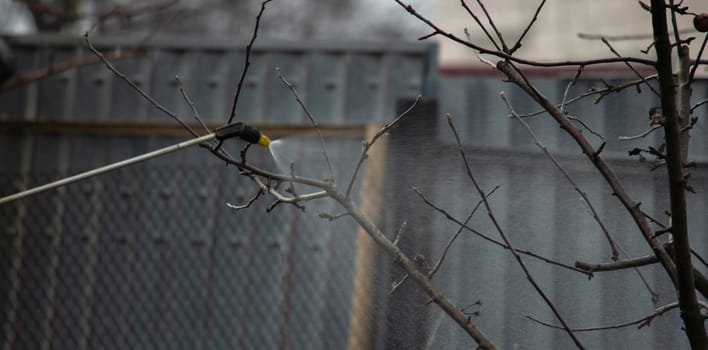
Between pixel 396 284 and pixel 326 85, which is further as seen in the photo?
pixel 326 85

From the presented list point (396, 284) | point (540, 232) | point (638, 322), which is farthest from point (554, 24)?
point (638, 322)

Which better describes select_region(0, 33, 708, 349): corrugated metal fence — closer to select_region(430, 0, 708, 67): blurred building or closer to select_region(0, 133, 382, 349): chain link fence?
select_region(0, 133, 382, 349): chain link fence

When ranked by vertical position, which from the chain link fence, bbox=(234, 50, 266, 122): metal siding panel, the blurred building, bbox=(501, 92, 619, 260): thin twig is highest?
the blurred building

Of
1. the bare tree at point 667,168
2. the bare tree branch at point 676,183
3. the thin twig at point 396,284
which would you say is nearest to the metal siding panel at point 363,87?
the bare tree at point 667,168

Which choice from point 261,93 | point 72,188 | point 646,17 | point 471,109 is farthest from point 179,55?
point 646,17

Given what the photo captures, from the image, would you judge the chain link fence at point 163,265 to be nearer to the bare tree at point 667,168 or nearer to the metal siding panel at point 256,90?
the metal siding panel at point 256,90

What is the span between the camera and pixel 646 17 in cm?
1464

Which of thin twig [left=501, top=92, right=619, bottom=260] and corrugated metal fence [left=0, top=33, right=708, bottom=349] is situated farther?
corrugated metal fence [left=0, top=33, right=708, bottom=349]

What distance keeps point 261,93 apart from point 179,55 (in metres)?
0.61

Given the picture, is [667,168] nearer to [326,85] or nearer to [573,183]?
[573,183]

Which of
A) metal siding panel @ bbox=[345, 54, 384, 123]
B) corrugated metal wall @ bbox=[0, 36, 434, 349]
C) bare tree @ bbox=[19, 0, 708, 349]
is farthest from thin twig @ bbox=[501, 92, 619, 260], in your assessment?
metal siding panel @ bbox=[345, 54, 384, 123]

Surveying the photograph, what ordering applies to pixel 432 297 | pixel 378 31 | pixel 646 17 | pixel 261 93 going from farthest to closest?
pixel 378 31 → pixel 646 17 → pixel 261 93 → pixel 432 297

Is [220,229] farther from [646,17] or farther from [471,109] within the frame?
[646,17]

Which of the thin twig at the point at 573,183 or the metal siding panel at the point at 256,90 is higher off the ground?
the metal siding panel at the point at 256,90
